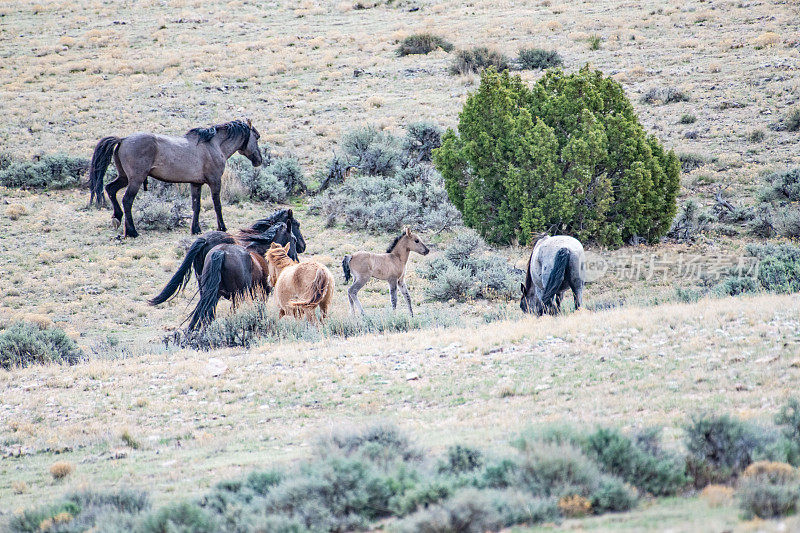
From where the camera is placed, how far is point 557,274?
1138 centimetres

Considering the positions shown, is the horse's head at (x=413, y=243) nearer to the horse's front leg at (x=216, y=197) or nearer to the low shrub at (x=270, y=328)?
the low shrub at (x=270, y=328)

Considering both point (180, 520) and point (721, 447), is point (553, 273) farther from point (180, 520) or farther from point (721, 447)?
point (180, 520)

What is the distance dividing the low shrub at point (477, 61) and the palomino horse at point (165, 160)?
16839 mm

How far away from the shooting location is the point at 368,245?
18703 mm

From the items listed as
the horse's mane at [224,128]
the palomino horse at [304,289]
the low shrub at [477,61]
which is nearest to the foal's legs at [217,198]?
the horse's mane at [224,128]

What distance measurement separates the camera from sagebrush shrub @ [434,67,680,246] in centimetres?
1725

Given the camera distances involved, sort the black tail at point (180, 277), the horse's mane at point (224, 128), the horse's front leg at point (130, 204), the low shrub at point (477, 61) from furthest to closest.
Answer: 1. the low shrub at point (477, 61)
2. the horse's mane at point (224, 128)
3. the horse's front leg at point (130, 204)
4. the black tail at point (180, 277)

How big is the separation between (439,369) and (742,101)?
22.2m

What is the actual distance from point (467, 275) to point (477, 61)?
21205mm

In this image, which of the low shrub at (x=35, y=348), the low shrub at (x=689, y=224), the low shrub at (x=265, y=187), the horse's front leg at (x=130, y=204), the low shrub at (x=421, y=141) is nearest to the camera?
the low shrub at (x=35, y=348)

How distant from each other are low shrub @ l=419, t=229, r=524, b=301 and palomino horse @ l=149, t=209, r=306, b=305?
3.14 m

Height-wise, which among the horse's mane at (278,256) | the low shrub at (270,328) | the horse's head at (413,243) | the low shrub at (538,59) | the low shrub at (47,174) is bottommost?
the low shrub at (270,328)

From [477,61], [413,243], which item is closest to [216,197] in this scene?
[413,243]

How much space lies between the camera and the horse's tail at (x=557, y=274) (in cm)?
1138
